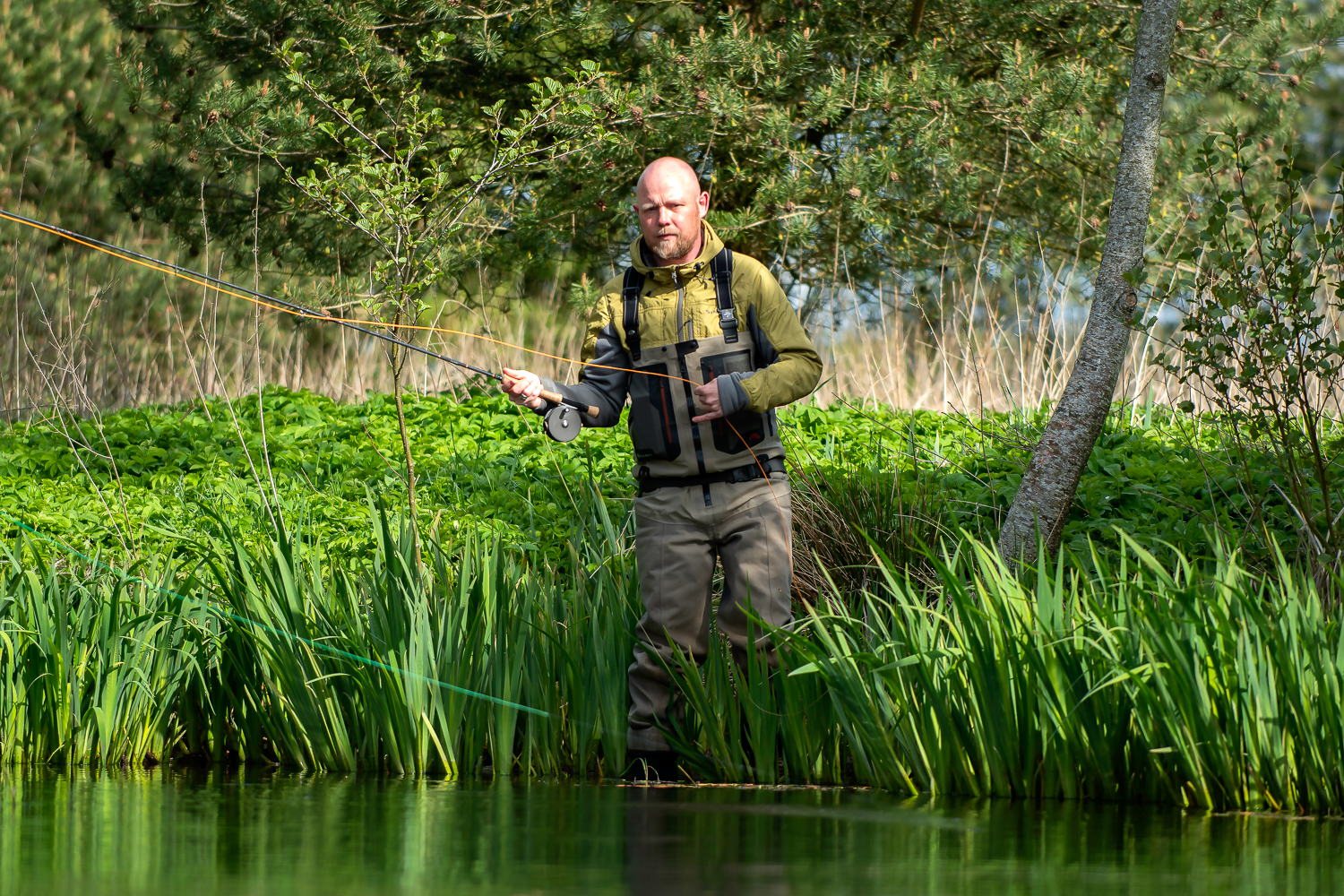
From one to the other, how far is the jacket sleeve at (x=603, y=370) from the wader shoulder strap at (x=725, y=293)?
338mm

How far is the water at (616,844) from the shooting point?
9.52 ft

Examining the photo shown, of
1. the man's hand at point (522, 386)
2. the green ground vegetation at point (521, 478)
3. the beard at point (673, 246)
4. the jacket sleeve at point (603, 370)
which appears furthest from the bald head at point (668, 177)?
the green ground vegetation at point (521, 478)

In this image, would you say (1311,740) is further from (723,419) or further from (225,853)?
Answer: (225,853)

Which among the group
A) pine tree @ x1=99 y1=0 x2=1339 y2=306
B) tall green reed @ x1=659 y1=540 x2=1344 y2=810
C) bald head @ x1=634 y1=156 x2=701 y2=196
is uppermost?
pine tree @ x1=99 y1=0 x2=1339 y2=306

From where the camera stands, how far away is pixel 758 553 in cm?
427

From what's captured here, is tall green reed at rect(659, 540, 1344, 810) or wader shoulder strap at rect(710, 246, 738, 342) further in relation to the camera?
wader shoulder strap at rect(710, 246, 738, 342)

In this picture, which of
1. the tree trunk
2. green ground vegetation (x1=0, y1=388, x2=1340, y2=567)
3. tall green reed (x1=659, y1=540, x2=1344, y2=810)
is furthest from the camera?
green ground vegetation (x1=0, y1=388, x2=1340, y2=567)

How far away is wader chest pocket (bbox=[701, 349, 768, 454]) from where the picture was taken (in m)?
4.21

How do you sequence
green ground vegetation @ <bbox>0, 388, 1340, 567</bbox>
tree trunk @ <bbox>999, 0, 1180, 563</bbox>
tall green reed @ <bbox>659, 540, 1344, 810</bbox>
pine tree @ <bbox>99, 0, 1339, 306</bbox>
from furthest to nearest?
pine tree @ <bbox>99, 0, 1339, 306</bbox>
green ground vegetation @ <bbox>0, 388, 1340, 567</bbox>
tree trunk @ <bbox>999, 0, 1180, 563</bbox>
tall green reed @ <bbox>659, 540, 1344, 810</bbox>

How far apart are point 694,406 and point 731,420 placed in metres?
0.12

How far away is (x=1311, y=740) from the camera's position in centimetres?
348

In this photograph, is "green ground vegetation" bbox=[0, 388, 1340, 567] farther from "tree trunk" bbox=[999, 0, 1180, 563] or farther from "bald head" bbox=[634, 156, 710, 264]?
"bald head" bbox=[634, 156, 710, 264]

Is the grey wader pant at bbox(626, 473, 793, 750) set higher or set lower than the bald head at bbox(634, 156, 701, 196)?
lower

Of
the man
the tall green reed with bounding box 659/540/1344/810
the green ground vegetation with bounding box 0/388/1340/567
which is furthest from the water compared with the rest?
the green ground vegetation with bounding box 0/388/1340/567
